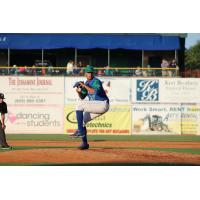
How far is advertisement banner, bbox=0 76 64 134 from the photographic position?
84.1 ft

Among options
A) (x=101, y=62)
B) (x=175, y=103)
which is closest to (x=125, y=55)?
(x=101, y=62)

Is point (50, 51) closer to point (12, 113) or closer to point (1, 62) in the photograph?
point (1, 62)

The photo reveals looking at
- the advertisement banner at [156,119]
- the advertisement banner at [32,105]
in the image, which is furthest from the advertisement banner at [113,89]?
the advertisement banner at [156,119]

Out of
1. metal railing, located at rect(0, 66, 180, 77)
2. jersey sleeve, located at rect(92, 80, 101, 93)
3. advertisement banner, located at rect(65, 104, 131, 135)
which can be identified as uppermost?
metal railing, located at rect(0, 66, 180, 77)

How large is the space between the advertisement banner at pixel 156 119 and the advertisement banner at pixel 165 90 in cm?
28

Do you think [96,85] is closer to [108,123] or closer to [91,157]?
[91,157]

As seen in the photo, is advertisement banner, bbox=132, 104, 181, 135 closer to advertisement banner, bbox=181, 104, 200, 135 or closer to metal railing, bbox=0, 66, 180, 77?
advertisement banner, bbox=181, 104, 200, 135

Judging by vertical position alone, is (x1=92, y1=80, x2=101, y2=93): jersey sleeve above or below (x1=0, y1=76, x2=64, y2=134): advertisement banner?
above

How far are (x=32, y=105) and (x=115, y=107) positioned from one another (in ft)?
12.3

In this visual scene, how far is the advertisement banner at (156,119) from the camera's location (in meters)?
25.8

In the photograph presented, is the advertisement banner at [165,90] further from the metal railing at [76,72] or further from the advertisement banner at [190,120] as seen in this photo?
the metal railing at [76,72]

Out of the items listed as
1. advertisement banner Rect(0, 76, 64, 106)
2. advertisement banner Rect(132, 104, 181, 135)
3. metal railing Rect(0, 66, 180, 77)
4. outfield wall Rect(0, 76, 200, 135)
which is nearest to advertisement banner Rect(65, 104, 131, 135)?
outfield wall Rect(0, 76, 200, 135)

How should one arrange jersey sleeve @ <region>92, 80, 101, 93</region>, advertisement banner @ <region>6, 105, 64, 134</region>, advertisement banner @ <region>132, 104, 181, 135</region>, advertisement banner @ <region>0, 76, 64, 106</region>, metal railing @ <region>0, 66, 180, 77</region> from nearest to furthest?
jersey sleeve @ <region>92, 80, 101, 93</region>, advertisement banner @ <region>6, 105, 64, 134</region>, advertisement banner @ <region>0, 76, 64, 106</region>, advertisement banner @ <region>132, 104, 181, 135</region>, metal railing @ <region>0, 66, 180, 77</region>

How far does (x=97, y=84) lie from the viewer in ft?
43.0
